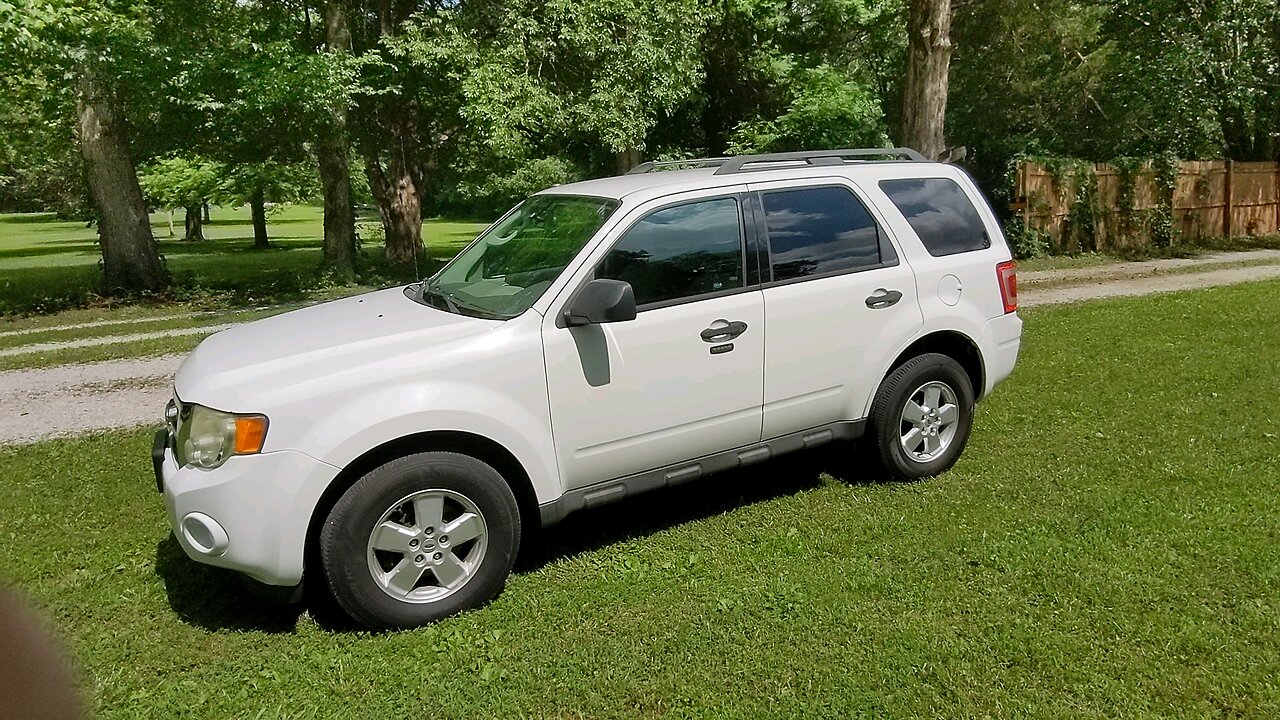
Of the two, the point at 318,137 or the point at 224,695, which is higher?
the point at 318,137

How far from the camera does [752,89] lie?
87.7 feet

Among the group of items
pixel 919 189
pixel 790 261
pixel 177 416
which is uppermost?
pixel 919 189

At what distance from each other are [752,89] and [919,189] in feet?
72.0

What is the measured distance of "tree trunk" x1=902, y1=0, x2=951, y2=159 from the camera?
14734 mm

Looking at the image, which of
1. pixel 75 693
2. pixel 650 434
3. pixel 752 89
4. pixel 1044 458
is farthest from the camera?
pixel 752 89

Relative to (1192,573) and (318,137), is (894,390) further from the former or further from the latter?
(318,137)

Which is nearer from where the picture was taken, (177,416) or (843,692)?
(843,692)

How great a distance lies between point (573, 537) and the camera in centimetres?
530

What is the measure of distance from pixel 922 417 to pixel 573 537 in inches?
89.2

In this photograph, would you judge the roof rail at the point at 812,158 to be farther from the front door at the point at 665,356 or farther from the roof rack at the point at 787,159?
the front door at the point at 665,356

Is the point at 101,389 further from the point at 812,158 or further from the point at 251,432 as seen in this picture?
the point at 812,158

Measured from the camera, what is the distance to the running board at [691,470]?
4578 millimetres

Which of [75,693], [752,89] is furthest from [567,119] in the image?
[75,693]

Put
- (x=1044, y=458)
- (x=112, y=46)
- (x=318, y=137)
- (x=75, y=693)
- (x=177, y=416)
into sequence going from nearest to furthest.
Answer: (x=75, y=693)
(x=177, y=416)
(x=1044, y=458)
(x=112, y=46)
(x=318, y=137)
